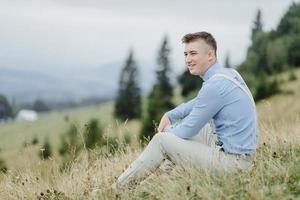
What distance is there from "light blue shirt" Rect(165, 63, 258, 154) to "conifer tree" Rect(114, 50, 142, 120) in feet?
253

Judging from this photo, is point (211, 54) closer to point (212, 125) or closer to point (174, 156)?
point (212, 125)

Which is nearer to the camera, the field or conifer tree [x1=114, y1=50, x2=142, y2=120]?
the field

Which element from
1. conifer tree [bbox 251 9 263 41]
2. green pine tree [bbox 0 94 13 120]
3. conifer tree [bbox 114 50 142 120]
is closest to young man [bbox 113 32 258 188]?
conifer tree [bbox 114 50 142 120]

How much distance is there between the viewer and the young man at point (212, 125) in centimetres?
595

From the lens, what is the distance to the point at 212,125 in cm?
630

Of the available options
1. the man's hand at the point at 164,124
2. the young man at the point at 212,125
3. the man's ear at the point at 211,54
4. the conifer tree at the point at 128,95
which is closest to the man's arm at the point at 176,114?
the man's hand at the point at 164,124

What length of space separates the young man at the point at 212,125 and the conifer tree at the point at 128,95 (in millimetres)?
77152

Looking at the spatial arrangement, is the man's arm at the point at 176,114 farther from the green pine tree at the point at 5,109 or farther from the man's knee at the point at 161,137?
the green pine tree at the point at 5,109

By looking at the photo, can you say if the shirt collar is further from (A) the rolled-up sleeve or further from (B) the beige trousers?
(B) the beige trousers

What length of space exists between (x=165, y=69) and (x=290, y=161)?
78.8m

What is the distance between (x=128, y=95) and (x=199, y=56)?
7919 cm

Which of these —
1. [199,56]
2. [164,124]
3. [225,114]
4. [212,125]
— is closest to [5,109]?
[164,124]

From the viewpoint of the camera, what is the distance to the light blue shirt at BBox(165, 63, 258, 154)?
5914mm

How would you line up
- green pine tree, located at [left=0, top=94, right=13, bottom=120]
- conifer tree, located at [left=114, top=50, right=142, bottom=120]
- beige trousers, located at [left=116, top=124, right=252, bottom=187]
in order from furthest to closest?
green pine tree, located at [left=0, top=94, right=13, bottom=120]
conifer tree, located at [left=114, top=50, right=142, bottom=120]
beige trousers, located at [left=116, top=124, right=252, bottom=187]
